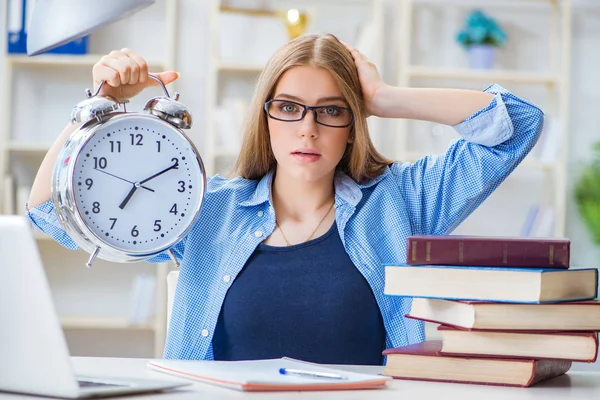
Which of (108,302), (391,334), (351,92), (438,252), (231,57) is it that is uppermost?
(231,57)

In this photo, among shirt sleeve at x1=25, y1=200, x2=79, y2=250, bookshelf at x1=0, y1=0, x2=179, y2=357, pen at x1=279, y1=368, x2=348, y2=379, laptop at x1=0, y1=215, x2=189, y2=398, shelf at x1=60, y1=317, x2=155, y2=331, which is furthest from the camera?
bookshelf at x1=0, y1=0, x2=179, y2=357

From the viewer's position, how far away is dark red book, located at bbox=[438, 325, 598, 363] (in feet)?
3.63

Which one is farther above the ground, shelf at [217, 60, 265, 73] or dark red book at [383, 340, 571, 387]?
shelf at [217, 60, 265, 73]

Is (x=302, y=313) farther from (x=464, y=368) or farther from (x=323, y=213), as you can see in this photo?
(x=464, y=368)

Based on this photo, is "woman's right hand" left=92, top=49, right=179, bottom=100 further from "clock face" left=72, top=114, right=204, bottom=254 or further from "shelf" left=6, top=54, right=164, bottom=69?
"shelf" left=6, top=54, right=164, bottom=69

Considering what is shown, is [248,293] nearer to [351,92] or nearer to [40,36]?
[351,92]

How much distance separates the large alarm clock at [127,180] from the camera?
4.14 feet

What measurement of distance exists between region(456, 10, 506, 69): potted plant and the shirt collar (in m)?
2.19

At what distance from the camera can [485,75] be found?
375 cm

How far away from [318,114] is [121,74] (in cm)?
43

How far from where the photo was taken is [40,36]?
1.29 m

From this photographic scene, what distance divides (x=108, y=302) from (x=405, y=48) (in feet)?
5.85

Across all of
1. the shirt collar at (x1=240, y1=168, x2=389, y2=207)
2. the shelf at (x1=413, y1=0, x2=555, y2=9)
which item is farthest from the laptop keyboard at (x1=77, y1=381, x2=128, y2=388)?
the shelf at (x1=413, y1=0, x2=555, y2=9)

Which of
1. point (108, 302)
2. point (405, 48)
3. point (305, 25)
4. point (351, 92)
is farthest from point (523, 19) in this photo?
point (351, 92)
